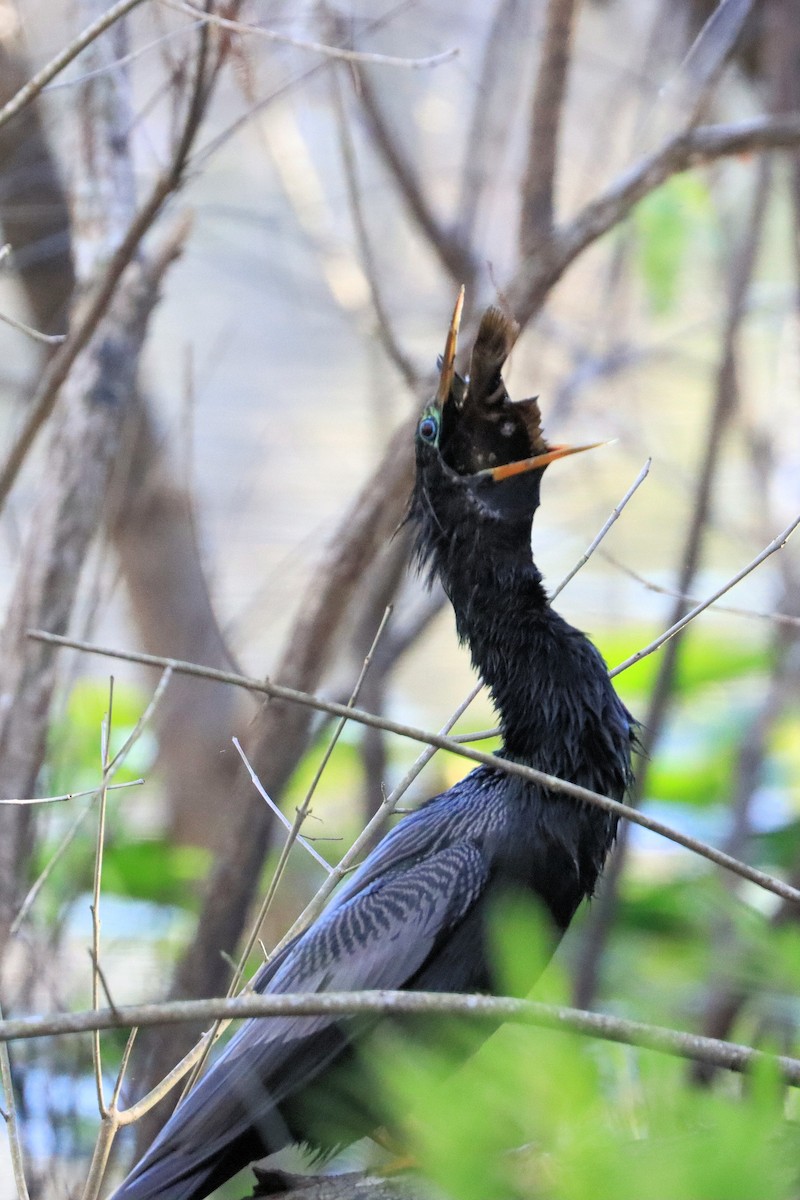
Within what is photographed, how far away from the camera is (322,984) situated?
6.12 feet

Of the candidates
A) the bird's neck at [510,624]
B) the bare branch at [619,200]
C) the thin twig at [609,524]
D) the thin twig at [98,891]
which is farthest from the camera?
the bare branch at [619,200]

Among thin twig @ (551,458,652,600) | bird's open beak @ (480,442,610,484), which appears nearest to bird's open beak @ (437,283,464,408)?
bird's open beak @ (480,442,610,484)

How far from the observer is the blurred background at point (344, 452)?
2.82 m

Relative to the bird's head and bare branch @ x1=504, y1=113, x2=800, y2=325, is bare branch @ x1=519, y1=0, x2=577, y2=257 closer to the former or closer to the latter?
bare branch @ x1=504, y1=113, x2=800, y2=325

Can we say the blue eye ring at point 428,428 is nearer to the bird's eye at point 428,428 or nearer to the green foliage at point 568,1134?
the bird's eye at point 428,428

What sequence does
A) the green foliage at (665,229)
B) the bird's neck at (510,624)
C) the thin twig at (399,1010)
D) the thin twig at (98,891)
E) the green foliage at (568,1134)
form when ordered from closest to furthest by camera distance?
the green foliage at (568,1134)
the thin twig at (399,1010)
the thin twig at (98,891)
the bird's neck at (510,624)
the green foliage at (665,229)

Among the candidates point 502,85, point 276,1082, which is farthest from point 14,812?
point 502,85

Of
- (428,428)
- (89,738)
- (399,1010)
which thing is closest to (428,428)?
(428,428)

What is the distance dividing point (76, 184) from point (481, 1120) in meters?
2.71

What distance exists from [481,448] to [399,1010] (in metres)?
1.14

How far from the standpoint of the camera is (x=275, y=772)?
9.77ft

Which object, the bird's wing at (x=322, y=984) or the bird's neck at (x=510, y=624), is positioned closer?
the bird's wing at (x=322, y=984)

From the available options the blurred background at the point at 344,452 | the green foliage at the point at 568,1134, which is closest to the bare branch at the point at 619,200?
the blurred background at the point at 344,452

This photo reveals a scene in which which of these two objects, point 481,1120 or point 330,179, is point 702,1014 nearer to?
point 481,1120
